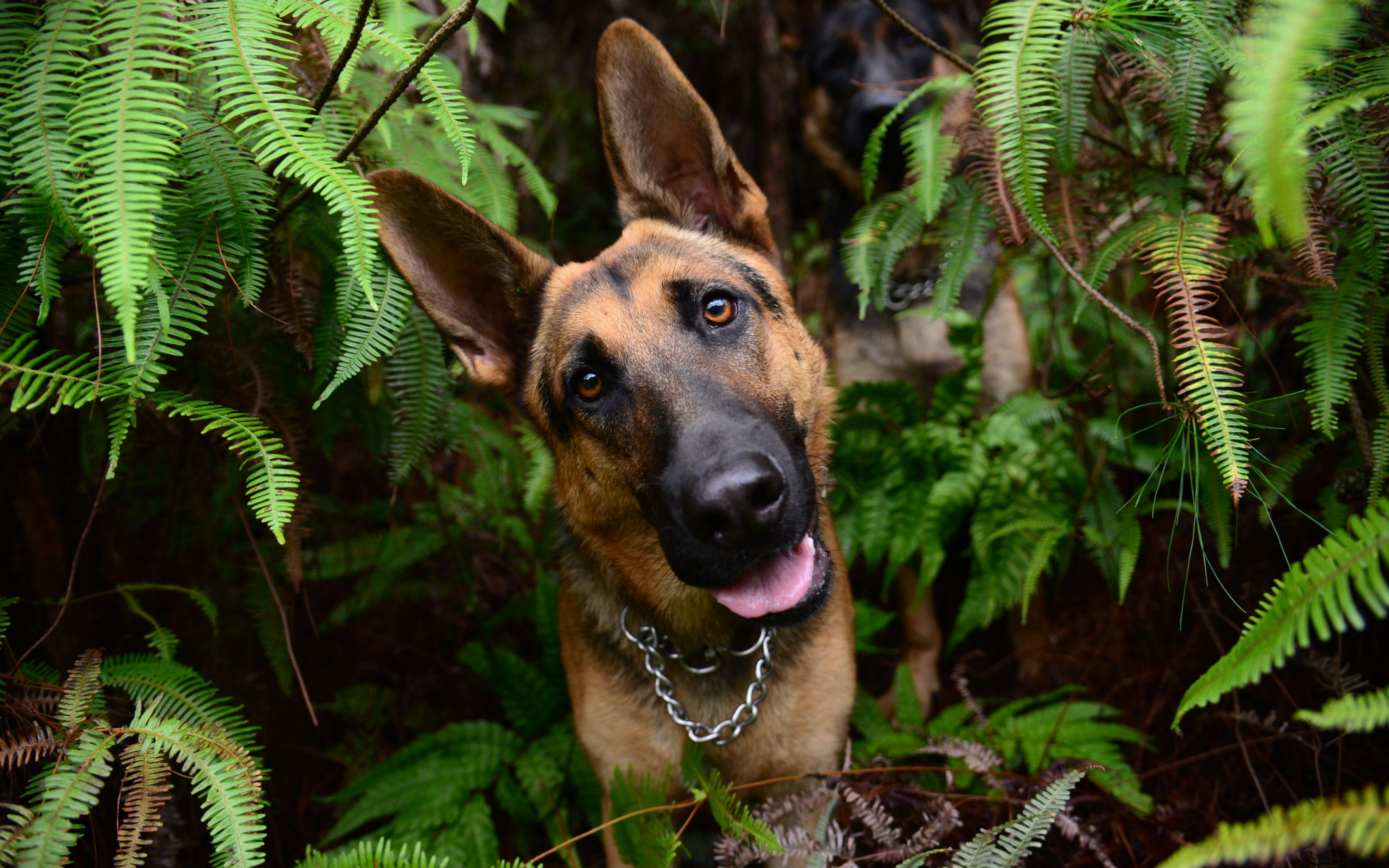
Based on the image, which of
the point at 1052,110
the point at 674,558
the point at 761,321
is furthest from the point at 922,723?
the point at 1052,110

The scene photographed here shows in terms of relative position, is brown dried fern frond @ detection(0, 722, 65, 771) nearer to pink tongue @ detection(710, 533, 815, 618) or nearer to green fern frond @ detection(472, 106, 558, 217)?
pink tongue @ detection(710, 533, 815, 618)

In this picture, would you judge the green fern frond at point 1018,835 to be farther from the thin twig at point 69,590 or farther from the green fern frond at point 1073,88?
the thin twig at point 69,590

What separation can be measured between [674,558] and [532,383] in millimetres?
1143

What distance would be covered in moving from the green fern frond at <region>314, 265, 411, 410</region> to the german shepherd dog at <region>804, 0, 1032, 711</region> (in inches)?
107

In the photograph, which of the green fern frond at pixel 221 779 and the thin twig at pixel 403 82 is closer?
the green fern frond at pixel 221 779

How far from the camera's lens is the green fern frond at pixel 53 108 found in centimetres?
196

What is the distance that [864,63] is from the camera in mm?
5438

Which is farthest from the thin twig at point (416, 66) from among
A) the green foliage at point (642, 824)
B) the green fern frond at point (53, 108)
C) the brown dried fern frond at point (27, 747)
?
the green foliage at point (642, 824)

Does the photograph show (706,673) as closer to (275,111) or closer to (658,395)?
(658,395)

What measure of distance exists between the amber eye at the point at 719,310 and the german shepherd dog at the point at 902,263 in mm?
1645

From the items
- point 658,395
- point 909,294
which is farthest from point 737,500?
point 909,294

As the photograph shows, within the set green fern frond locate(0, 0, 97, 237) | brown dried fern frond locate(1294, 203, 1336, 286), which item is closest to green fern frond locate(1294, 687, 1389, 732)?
brown dried fern frond locate(1294, 203, 1336, 286)

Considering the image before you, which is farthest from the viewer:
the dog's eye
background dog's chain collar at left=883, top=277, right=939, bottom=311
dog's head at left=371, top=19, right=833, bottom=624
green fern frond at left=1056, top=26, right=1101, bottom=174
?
background dog's chain collar at left=883, top=277, right=939, bottom=311

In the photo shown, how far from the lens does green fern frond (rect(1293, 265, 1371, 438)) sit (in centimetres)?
246
